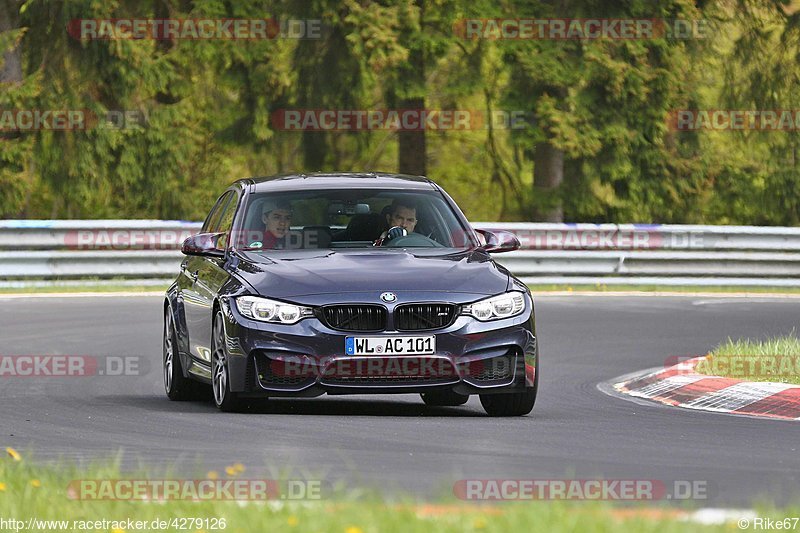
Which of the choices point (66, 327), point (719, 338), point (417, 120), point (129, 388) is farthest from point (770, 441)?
point (417, 120)

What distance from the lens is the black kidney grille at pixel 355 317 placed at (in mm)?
10852

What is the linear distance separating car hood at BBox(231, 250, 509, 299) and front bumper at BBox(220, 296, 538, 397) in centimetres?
22

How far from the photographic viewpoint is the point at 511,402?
11.5 metres

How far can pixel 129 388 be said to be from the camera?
13547 mm

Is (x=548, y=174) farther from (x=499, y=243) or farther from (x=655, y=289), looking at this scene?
(x=499, y=243)

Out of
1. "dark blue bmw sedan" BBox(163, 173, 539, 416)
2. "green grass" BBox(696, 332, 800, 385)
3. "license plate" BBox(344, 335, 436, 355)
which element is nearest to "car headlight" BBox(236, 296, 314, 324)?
"dark blue bmw sedan" BBox(163, 173, 539, 416)

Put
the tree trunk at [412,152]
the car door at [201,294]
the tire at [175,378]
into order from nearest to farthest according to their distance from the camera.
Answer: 1. the car door at [201,294]
2. the tire at [175,378]
3. the tree trunk at [412,152]

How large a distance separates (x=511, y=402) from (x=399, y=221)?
158cm

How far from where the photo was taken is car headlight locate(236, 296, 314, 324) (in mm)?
10828

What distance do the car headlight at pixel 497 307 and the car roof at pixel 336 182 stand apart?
1.75 metres

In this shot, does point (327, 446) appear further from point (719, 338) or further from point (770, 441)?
point (719, 338)

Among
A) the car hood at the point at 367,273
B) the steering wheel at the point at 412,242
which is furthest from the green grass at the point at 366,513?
the steering wheel at the point at 412,242

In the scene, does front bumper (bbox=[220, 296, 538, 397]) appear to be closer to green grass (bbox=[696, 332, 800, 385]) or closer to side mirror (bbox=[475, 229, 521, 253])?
side mirror (bbox=[475, 229, 521, 253])

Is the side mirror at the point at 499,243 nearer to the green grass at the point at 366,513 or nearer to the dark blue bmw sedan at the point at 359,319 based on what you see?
the dark blue bmw sedan at the point at 359,319
